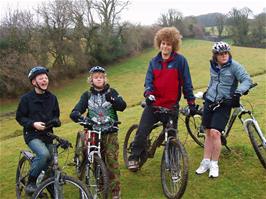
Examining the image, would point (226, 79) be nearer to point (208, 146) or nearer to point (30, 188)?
point (208, 146)

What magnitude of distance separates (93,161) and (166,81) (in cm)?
169

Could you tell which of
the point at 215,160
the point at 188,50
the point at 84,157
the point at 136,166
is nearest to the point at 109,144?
the point at 84,157

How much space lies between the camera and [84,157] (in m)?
5.50

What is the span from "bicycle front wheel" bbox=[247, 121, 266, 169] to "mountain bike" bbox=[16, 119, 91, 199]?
2.85 meters

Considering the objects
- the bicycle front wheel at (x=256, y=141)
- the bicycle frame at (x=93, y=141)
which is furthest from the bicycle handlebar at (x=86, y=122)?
the bicycle front wheel at (x=256, y=141)

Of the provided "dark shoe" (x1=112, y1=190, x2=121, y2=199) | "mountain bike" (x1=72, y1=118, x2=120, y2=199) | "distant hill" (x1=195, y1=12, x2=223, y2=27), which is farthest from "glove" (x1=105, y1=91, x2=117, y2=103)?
"distant hill" (x1=195, y1=12, x2=223, y2=27)

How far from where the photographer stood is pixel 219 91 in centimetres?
608

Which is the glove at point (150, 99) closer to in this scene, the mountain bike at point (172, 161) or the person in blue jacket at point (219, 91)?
the mountain bike at point (172, 161)

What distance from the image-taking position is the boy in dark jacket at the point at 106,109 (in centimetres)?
555

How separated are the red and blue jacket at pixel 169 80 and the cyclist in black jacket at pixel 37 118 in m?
1.55

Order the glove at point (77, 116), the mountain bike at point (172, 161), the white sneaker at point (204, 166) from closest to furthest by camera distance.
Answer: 1. the mountain bike at point (172, 161)
2. the glove at point (77, 116)
3. the white sneaker at point (204, 166)

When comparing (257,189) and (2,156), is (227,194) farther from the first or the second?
(2,156)

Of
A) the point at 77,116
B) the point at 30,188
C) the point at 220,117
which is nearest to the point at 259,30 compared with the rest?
the point at 220,117

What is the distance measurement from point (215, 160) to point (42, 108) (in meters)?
2.94
